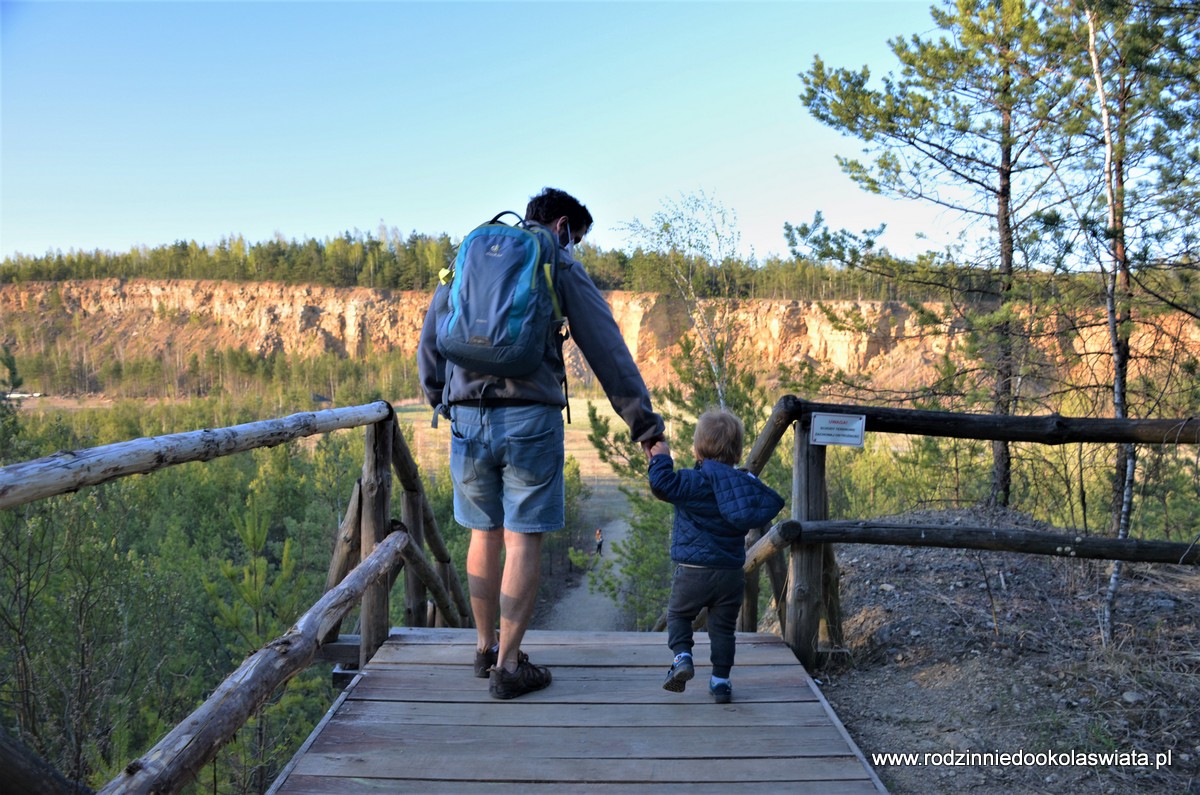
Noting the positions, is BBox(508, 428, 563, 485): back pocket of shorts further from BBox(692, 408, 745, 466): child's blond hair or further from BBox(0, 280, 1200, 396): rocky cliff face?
BBox(0, 280, 1200, 396): rocky cliff face

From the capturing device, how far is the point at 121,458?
1599 mm

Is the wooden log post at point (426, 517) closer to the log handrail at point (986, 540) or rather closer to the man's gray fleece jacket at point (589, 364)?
the man's gray fleece jacket at point (589, 364)

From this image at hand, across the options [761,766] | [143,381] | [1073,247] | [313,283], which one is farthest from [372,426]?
[313,283]

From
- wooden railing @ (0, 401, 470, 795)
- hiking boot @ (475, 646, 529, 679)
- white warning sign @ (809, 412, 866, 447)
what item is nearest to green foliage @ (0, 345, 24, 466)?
wooden railing @ (0, 401, 470, 795)

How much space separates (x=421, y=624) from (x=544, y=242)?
238cm

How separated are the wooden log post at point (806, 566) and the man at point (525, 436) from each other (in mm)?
848

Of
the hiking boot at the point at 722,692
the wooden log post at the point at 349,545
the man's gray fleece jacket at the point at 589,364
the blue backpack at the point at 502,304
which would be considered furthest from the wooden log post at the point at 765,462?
the wooden log post at the point at 349,545

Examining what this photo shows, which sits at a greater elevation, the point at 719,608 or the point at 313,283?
the point at 313,283

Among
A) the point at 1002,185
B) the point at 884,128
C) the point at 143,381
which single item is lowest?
the point at 143,381

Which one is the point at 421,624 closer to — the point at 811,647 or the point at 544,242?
the point at 811,647

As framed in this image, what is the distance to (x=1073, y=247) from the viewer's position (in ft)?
15.2

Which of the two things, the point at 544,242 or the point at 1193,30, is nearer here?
the point at 544,242

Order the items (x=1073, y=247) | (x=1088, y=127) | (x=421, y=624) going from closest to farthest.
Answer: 1. (x=421, y=624)
2. (x=1073, y=247)
3. (x=1088, y=127)

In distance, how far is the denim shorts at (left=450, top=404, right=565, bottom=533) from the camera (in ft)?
8.68
